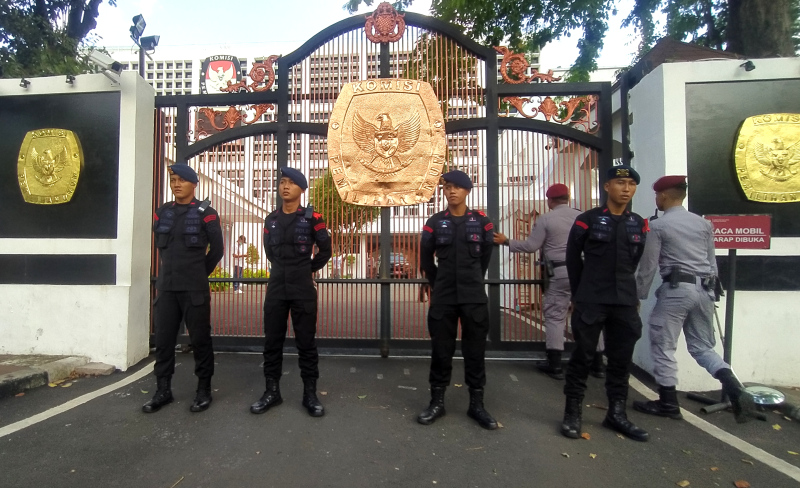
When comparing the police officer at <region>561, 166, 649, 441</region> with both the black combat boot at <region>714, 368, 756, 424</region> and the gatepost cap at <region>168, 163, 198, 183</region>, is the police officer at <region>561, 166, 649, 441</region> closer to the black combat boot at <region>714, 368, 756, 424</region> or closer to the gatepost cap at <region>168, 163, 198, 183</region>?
the black combat boot at <region>714, 368, 756, 424</region>

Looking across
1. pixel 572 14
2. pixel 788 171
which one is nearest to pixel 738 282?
pixel 788 171

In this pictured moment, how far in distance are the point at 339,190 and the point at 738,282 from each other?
12.9 feet

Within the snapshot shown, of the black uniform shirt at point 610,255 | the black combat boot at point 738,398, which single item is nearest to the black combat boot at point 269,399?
the black uniform shirt at point 610,255

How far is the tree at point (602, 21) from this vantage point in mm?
5551

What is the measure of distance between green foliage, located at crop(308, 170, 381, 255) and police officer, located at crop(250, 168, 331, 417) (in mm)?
1376

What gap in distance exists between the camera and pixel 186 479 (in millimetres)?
2473

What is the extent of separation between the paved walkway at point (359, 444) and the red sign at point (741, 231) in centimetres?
137

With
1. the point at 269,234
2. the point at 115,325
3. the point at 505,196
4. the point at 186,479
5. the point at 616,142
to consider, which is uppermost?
the point at 616,142

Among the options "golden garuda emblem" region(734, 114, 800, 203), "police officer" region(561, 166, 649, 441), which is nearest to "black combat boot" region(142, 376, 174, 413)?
"police officer" region(561, 166, 649, 441)

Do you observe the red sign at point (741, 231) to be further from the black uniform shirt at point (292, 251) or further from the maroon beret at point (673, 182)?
the black uniform shirt at point (292, 251)

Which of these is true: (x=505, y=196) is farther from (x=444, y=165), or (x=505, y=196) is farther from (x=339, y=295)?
(x=339, y=295)

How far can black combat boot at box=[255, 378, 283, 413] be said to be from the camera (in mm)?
3350

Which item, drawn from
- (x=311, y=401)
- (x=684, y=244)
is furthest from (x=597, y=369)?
(x=311, y=401)

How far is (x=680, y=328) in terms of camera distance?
3.49m
